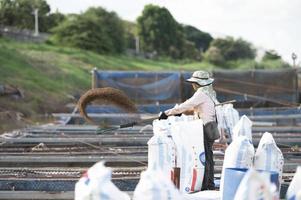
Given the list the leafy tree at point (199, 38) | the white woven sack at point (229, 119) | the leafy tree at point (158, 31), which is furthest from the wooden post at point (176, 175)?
the leafy tree at point (199, 38)

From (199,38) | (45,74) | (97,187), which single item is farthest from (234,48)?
(97,187)

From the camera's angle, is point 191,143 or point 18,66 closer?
point 191,143

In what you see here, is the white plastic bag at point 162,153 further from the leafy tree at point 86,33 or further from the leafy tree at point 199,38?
the leafy tree at point 199,38

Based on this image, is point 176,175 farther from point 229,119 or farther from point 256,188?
point 229,119

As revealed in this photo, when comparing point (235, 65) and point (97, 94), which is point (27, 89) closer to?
point (97, 94)

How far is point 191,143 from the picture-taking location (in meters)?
5.37

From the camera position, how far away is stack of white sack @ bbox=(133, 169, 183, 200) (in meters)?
3.45

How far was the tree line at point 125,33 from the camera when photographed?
37469 millimetres

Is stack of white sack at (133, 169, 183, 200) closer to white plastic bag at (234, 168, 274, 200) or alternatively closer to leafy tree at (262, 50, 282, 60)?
white plastic bag at (234, 168, 274, 200)

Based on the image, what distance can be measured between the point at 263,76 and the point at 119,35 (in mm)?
25199

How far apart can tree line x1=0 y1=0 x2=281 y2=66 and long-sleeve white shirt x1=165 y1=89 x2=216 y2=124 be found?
2192 centimetres

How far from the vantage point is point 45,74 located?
24.9 meters

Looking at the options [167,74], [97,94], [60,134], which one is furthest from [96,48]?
[97,94]

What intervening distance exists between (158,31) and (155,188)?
4800cm
